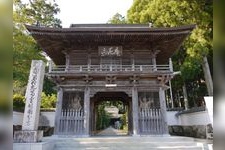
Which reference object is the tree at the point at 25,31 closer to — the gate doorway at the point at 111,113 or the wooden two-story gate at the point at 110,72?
the wooden two-story gate at the point at 110,72

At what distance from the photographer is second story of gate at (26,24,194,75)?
→ 41.5 feet

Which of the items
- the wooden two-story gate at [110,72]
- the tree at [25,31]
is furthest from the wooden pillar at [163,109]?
the tree at [25,31]

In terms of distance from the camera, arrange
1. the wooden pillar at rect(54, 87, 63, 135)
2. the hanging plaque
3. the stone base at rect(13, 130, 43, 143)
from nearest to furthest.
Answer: the stone base at rect(13, 130, 43, 143) < the wooden pillar at rect(54, 87, 63, 135) < the hanging plaque

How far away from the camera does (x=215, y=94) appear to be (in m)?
0.74

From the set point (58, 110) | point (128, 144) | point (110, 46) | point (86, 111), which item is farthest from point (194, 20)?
point (58, 110)

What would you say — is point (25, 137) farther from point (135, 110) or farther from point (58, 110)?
point (135, 110)

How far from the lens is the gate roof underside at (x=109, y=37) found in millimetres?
12602

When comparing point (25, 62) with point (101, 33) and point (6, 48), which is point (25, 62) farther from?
point (6, 48)

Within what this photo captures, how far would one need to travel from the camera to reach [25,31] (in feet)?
57.6

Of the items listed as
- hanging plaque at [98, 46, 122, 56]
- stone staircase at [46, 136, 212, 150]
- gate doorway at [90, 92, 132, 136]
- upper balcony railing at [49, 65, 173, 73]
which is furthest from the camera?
gate doorway at [90, 92, 132, 136]

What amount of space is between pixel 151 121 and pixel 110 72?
12.9ft

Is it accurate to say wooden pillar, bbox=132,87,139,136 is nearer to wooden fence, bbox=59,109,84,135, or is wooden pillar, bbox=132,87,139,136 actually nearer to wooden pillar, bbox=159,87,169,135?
wooden pillar, bbox=159,87,169,135

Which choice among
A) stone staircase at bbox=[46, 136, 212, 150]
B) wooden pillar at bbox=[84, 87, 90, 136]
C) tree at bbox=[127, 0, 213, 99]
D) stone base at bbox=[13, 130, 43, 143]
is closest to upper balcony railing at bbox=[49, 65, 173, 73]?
wooden pillar at bbox=[84, 87, 90, 136]

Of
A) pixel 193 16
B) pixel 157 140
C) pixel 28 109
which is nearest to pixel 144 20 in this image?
pixel 193 16
